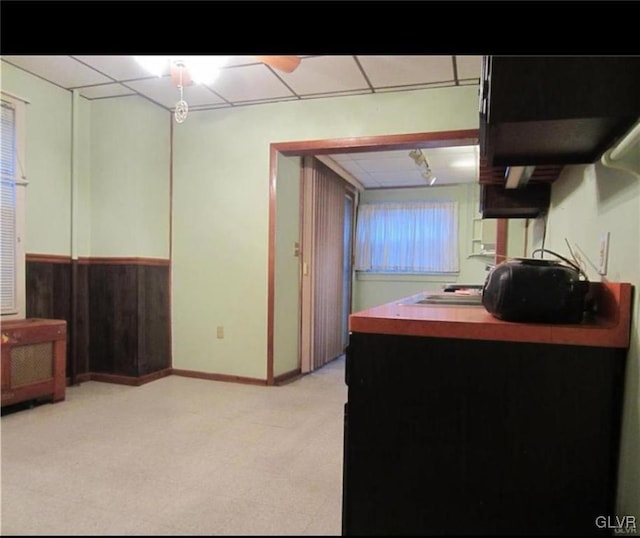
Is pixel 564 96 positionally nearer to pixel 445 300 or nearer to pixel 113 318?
pixel 445 300

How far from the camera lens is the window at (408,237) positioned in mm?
5934

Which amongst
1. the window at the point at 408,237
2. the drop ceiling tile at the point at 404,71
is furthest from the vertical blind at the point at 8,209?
the window at the point at 408,237

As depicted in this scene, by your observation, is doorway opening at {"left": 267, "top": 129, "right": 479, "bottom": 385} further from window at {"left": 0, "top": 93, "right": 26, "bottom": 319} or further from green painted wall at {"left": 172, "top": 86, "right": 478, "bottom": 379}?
window at {"left": 0, "top": 93, "right": 26, "bottom": 319}

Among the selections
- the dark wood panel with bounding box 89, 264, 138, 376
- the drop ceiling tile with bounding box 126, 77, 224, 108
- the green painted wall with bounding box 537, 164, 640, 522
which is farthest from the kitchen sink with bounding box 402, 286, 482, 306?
the dark wood panel with bounding box 89, 264, 138, 376

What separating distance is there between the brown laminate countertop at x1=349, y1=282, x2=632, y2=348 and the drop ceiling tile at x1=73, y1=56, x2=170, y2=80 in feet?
8.30

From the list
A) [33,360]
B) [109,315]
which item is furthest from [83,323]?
[33,360]

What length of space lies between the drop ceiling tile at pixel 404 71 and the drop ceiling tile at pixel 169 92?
1.36 meters

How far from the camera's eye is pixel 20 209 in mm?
3102

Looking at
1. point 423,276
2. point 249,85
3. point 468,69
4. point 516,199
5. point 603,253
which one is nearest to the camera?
point 603,253

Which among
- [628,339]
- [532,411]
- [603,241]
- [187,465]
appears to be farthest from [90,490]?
[603,241]

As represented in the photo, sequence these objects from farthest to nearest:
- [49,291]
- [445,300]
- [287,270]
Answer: [287,270] → [49,291] → [445,300]

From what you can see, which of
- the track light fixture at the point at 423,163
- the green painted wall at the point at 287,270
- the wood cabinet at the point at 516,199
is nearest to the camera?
the wood cabinet at the point at 516,199

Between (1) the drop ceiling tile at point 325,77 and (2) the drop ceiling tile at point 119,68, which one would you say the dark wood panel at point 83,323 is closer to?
(2) the drop ceiling tile at point 119,68

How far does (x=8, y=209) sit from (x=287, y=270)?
7.20ft
